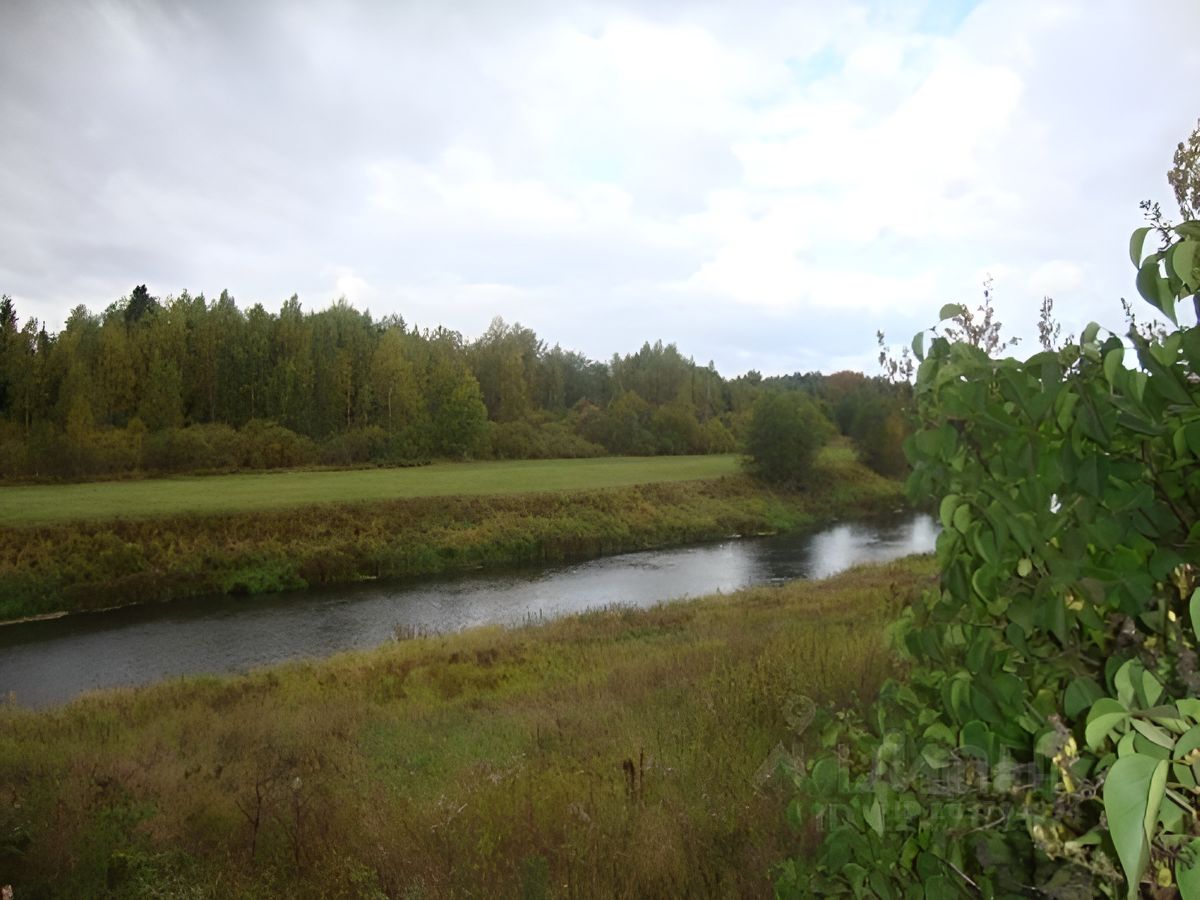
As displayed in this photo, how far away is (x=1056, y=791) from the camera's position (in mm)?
1238

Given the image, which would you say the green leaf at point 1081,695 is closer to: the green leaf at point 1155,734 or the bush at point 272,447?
the green leaf at point 1155,734

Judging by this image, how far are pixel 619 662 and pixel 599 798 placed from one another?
5.30m

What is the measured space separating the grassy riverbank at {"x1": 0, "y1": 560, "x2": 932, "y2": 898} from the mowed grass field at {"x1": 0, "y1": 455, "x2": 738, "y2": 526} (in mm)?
18210

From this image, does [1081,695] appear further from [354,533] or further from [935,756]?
[354,533]

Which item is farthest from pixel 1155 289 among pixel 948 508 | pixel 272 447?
pixel 272 447

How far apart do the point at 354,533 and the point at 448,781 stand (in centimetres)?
2390

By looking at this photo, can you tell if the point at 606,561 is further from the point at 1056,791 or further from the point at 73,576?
the point at 1056,791

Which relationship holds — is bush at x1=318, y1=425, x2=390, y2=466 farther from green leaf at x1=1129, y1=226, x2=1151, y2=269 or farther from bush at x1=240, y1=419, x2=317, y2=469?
green leaf at x1=1129, y1=226, x2=1151, y2=269

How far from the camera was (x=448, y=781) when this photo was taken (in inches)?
202

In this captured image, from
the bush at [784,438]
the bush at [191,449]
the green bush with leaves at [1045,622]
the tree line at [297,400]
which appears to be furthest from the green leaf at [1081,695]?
the bush at [784,438]

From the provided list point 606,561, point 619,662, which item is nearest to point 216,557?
point 606,561

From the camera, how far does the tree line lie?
1287 inches

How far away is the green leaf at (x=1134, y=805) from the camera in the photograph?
780mm

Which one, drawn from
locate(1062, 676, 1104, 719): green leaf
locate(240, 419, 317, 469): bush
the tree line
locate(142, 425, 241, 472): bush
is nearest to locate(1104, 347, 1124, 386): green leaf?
locate(1062, 676, 1104, 719): green leaf
